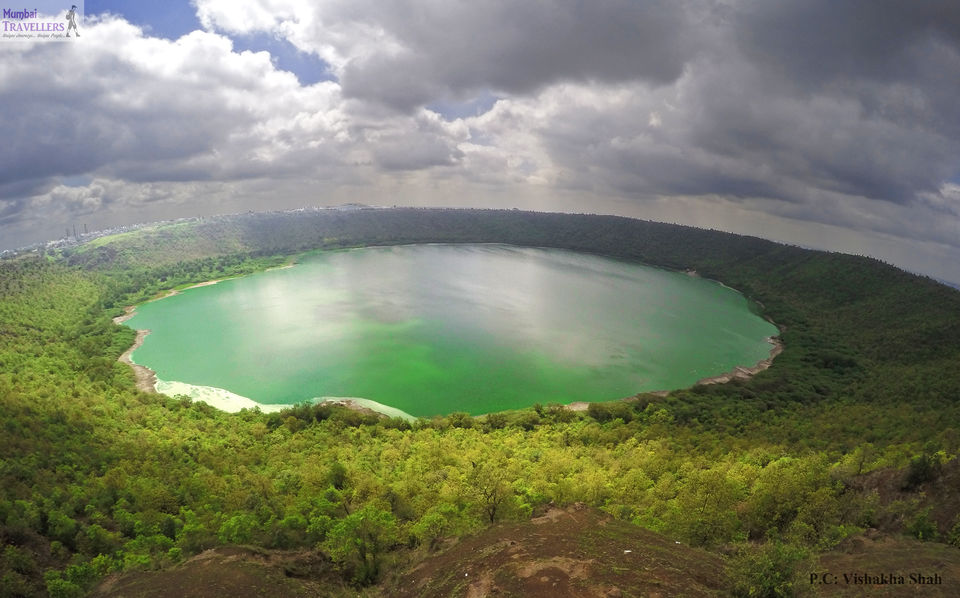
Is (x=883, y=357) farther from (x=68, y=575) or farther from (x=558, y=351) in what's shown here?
(x=68, y=575)

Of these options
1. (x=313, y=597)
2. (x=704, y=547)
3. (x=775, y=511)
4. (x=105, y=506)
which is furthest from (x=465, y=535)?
(x=105, y=506)

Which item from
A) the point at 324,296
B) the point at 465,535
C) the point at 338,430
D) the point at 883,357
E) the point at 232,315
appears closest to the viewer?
the point at 465,535

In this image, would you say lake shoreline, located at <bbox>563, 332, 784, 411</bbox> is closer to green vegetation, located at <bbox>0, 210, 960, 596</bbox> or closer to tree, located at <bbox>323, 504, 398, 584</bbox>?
green vegetation, located at <bbox>0, 210, 960, 596</bbox>

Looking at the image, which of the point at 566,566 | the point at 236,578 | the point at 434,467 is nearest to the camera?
the point at 566,566

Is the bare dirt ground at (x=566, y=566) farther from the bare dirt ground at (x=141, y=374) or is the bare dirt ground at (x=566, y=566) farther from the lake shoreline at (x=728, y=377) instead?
the bare dirt ground at (x=141, y=374)

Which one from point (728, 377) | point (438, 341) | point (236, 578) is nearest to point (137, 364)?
point (438, 341)

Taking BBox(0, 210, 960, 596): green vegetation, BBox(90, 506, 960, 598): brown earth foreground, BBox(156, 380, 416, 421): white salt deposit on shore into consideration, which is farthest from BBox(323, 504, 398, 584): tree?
BBox(156, 380, 416, 421): white salt deposit on shore

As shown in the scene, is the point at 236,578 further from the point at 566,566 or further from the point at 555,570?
the point at 566,566
